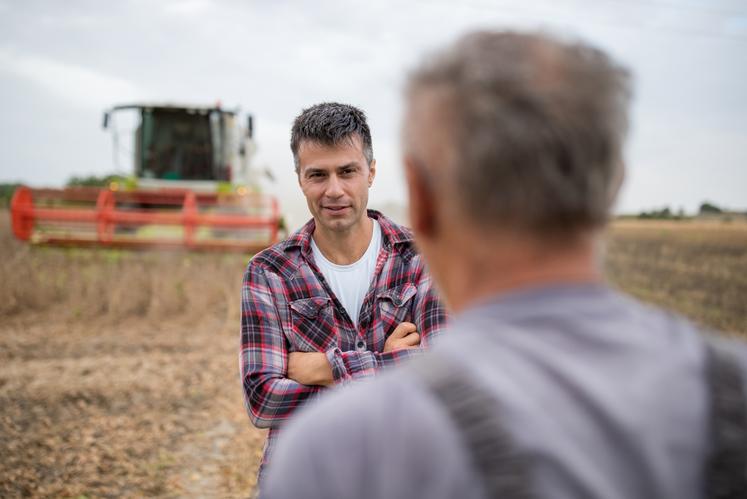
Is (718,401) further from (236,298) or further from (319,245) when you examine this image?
(236,298)

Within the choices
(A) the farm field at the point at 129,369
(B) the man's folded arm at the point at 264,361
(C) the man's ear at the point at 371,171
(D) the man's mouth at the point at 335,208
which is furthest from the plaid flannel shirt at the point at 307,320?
(A) the farm field at the point at 129,369

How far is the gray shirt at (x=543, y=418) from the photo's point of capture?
27.9 inches

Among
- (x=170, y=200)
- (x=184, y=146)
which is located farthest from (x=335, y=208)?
(x=184, y=146)

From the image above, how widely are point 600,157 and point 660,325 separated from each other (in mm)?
236

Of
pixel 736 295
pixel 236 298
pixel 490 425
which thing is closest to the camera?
pixel 490 425

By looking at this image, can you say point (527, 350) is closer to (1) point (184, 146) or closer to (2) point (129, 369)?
(2) point (129, 369)

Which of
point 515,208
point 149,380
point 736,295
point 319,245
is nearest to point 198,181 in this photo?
point 149,380

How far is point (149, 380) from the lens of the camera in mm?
6164

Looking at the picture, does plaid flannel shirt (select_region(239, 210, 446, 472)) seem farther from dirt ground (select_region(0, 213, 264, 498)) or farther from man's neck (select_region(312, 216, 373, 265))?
dirt ground (select_region(0, 213, 264, 498))

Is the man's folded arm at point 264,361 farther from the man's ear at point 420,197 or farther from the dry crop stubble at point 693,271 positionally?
the dry crop stubble at point 693,271

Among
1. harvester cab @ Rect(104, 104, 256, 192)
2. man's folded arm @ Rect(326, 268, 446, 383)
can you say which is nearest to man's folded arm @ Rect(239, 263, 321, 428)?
man's folded arm @ Rect(326, 268, 446, 383)

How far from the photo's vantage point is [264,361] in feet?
6.72

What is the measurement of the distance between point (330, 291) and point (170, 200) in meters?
10.9

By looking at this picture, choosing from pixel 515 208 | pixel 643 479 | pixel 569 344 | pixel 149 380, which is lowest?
pixel 149 380
